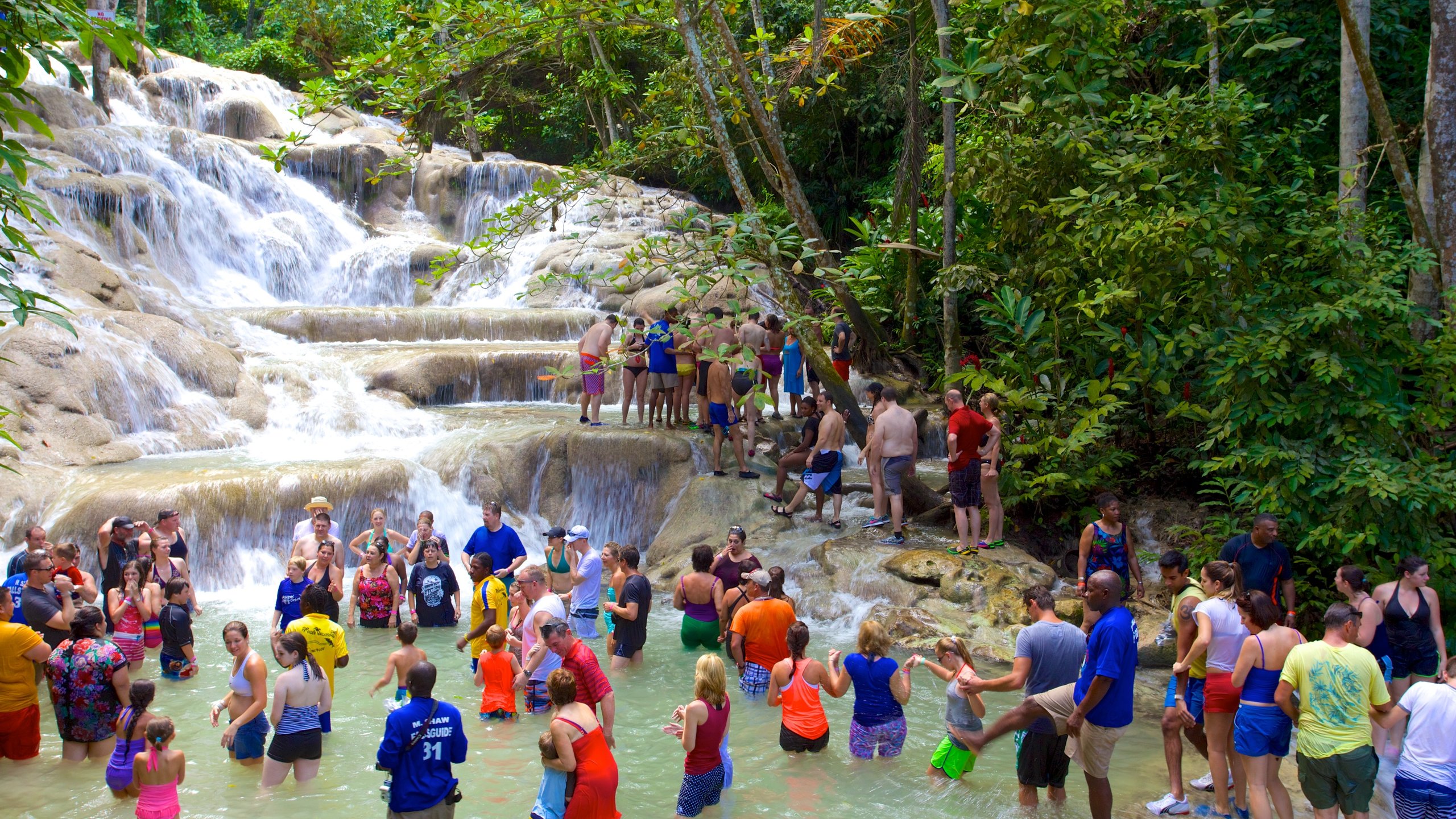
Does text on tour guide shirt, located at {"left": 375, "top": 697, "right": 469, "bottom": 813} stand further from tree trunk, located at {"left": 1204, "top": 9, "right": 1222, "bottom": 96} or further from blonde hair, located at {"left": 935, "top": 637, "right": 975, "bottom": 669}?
tree trunk, located at {"left": 1204, "top": 9, "right": 1222, "bottom": 96}

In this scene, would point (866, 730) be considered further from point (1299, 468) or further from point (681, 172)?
point (681, 172)

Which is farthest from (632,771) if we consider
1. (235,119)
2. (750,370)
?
(235,119)

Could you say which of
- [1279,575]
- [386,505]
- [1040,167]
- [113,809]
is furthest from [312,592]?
[1040,167]

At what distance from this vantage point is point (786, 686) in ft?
21.5

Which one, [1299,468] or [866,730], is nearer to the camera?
[866,730]

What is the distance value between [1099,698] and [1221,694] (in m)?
0.99

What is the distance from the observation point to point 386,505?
11.9m

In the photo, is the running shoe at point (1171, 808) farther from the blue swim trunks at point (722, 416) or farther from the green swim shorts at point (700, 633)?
the blue swim trunks at point (722, 416)

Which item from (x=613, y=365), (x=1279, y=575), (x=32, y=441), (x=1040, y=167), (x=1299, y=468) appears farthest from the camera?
(x=32, y=441)

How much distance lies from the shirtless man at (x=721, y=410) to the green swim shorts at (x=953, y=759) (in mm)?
6179

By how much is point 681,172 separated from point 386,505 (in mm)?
15126

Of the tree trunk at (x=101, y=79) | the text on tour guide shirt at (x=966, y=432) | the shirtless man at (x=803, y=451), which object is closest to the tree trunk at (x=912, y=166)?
the shirtless man at (x=803, y=451)

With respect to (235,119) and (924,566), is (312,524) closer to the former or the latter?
(924,566)

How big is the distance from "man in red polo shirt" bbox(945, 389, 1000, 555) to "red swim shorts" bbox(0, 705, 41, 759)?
25.3 ft
